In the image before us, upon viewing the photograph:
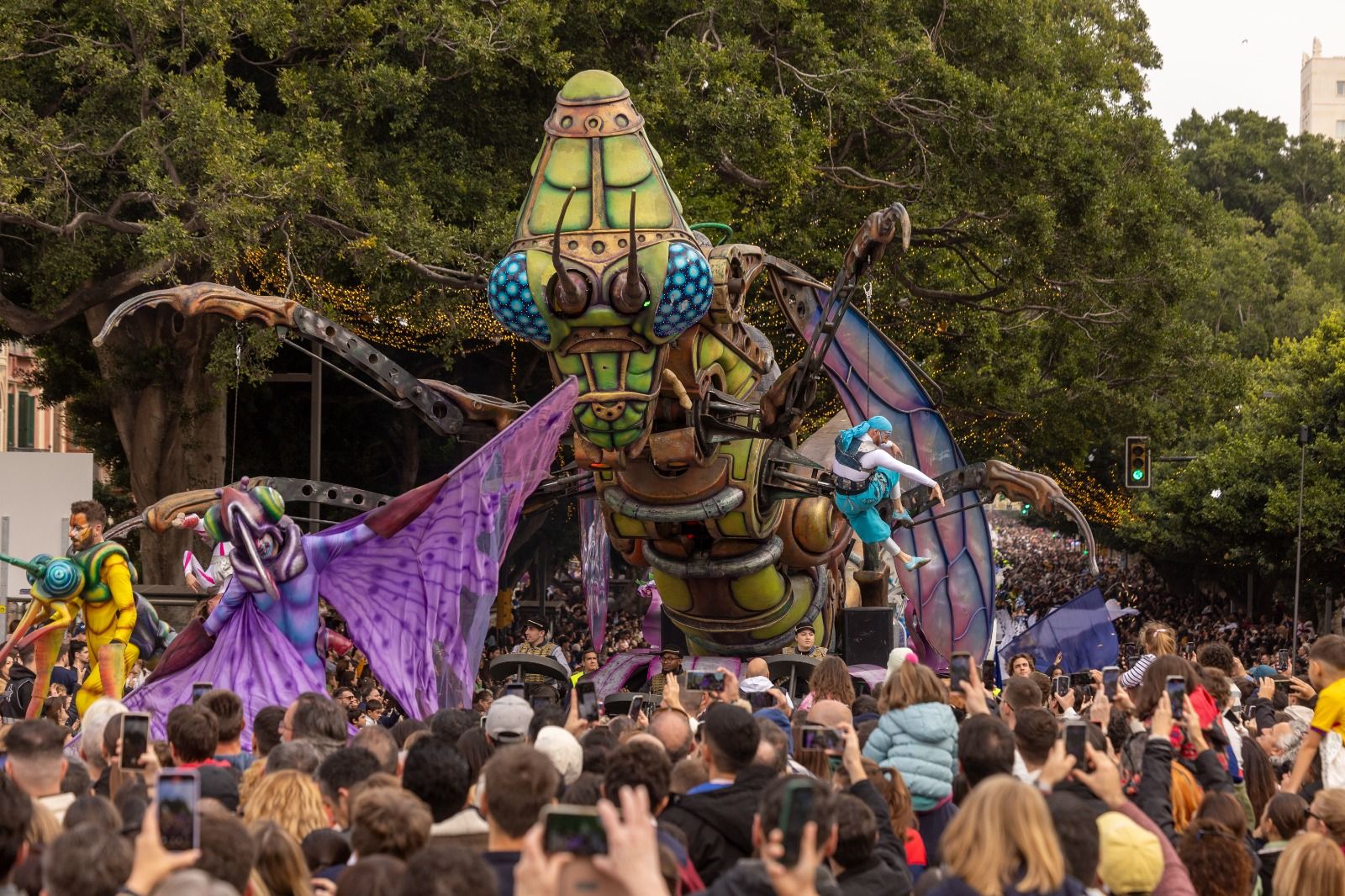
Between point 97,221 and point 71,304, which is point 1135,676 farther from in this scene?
point 71,304

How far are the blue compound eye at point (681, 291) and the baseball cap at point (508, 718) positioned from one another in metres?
5.52

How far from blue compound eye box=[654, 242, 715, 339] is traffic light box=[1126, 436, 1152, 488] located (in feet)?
38.7

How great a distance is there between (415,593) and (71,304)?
1089cm

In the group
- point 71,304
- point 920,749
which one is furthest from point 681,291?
point 71,304

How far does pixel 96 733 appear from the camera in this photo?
6.97 m

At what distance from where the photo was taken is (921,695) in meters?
7.03

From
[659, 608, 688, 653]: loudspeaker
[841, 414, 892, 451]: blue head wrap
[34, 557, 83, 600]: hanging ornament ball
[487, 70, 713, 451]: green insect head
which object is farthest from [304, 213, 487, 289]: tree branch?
[34, 557, 83, 600]: hanging ornament ball

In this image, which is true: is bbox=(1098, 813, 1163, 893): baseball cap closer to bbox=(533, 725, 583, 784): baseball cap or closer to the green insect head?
bbox=(533, 725, 583, 784): baseball cap

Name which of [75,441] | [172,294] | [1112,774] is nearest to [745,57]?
[172,294]

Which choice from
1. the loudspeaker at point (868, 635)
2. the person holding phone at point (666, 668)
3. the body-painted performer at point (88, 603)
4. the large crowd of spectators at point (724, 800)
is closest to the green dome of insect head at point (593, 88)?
the person holding phone at point (666, 668)

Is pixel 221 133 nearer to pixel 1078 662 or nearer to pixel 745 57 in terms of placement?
pixel 745 57

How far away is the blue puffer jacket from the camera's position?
22.1ft

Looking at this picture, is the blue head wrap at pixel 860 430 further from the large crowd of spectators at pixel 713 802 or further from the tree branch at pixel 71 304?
the tree branch at pixel 71 304

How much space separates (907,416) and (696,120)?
613 centimetres
